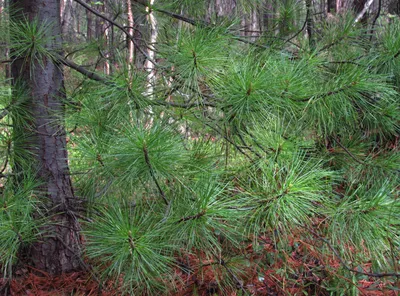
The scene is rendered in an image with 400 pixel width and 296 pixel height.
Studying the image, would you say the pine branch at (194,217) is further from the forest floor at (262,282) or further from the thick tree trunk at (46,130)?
the thick tree trunk at (46,130)

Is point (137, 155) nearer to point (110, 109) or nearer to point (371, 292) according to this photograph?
point (110, 109)

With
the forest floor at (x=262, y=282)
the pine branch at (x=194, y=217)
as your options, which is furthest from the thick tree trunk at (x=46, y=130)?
the pine branch at (x=194, y=217)

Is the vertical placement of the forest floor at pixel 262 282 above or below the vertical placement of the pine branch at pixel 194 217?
below

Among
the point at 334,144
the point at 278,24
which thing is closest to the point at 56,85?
the point at 278,24

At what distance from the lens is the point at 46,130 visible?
77.2 inches

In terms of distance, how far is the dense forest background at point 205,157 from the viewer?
1313mm

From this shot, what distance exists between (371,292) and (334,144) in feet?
2.43

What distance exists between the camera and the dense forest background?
1313mm

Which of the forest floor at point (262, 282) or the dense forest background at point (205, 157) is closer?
the dense forest background at point (205, 157)

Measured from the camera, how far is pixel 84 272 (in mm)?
2125

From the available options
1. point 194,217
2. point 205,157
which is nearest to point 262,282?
point 205,157

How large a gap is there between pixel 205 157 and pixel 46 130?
0.81 metres

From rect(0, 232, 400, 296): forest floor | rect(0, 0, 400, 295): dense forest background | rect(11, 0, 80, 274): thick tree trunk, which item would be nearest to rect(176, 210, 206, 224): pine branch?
rect(0, 0, 400, 295): dense forest background

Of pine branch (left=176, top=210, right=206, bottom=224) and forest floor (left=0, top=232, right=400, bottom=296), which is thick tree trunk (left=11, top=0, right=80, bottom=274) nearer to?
forest floor (left=0, top=232, right=400, bottom=296)
